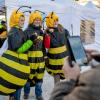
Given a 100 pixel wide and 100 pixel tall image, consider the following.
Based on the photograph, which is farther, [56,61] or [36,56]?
[56,61]

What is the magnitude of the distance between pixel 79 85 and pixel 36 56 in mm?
4144

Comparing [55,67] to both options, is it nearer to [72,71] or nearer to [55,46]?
[55,46]

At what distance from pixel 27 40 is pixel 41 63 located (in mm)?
486

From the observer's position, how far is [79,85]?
1509 millimetres

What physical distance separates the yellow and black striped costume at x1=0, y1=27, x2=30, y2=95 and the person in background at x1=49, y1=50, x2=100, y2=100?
3.55 meters

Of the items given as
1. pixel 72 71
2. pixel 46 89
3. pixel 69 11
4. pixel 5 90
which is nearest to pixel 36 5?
pixel 69 11

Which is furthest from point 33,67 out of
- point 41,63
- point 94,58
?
point 94,58

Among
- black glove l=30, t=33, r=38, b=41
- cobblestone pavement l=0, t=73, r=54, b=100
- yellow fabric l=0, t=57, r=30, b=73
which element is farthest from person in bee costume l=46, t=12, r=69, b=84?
yellow fabric l=0, t=57, r=30, b=73

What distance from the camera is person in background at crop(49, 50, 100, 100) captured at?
1.42 m

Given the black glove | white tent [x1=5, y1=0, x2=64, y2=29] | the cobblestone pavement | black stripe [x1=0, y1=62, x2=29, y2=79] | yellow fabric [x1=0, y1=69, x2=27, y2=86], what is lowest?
the cobblestone pavement

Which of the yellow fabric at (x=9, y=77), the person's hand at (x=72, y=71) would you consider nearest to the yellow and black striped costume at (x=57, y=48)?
the yellow fabric at (x=9, y=77)

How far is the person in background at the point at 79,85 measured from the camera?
4.66ft

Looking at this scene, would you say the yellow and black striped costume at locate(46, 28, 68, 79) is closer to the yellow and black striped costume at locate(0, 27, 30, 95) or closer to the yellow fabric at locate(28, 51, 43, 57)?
the yellow fabric at locate(28, 51, 43, 57)

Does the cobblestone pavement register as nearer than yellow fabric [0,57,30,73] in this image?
No
